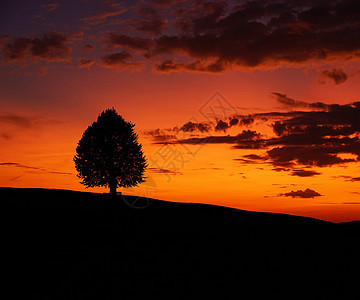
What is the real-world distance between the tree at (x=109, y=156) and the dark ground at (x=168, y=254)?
12.4m

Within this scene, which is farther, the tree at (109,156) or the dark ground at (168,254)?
the tree at (109,156)

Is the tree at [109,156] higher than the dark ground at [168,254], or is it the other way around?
the tree at [109,156]

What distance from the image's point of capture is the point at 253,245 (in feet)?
109

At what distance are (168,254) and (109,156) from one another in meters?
32.6

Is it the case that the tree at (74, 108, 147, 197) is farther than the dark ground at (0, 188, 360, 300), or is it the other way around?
the tree at (74, 108, 147, 197)

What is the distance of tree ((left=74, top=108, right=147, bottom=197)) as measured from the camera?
193 feet

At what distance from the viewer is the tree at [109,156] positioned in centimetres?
5897

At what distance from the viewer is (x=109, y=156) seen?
5931 centimetres

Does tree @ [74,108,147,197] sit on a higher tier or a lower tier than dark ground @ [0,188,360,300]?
higher

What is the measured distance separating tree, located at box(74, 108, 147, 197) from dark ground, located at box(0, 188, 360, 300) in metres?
12.4

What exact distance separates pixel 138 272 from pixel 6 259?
339 inches

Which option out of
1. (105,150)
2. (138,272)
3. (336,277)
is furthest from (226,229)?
(105,150)

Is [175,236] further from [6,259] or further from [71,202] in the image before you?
[71,202]

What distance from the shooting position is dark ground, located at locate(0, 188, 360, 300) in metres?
22.5
